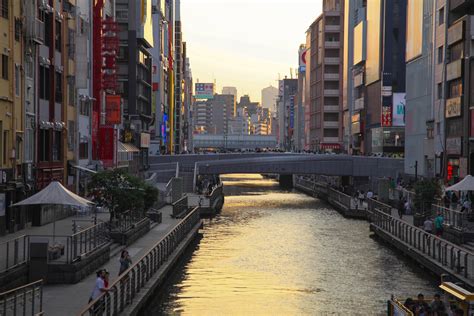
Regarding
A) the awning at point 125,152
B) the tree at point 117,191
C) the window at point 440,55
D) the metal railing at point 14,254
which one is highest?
the window at point 440,55

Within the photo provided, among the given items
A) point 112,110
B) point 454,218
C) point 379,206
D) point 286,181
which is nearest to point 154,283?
point 454,218

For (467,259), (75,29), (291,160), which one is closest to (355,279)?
(467,259)

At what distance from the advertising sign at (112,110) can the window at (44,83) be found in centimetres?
2654

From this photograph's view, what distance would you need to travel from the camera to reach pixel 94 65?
239 ft

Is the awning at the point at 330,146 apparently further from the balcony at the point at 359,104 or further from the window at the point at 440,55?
the window at the point at 440,55

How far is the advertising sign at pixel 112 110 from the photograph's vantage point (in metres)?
80.6

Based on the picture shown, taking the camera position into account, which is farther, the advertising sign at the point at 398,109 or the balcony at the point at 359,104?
the balcony at the point at 359,104

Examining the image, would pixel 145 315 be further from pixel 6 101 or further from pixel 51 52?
pixel 51 52

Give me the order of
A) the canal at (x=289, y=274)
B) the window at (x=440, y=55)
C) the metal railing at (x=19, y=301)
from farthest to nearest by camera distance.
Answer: the window at (x=440, y=55), the canal at (x=289, y=274), the metal railing at (x=19, y=301)

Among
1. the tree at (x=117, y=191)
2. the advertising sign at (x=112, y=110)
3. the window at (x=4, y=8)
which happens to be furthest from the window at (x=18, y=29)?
the advertising sign at (x=112, y=110)

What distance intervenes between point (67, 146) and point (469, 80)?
33.5 m

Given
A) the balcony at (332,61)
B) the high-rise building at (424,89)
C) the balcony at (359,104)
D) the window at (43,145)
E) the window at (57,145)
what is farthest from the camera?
the balcony at (332,61)

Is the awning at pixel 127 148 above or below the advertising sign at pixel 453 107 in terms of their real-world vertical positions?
below

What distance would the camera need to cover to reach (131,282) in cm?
2953
